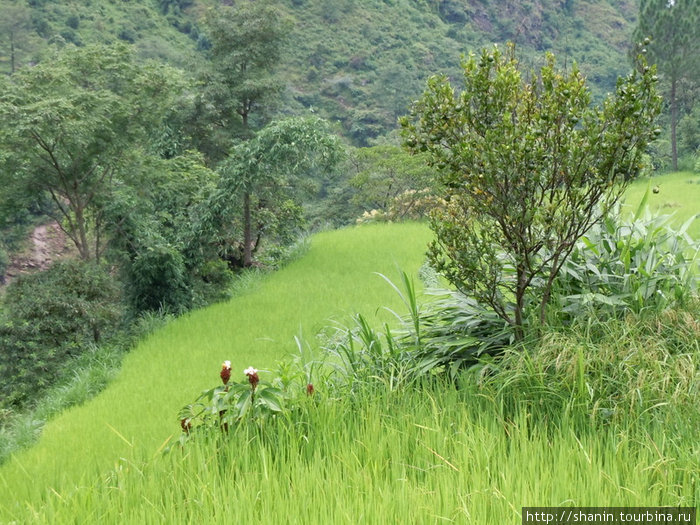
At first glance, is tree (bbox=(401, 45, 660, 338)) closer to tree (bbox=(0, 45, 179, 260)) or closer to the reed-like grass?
the reed-like grass

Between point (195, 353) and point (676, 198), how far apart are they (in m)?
14.2

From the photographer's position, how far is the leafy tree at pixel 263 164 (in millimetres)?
12750

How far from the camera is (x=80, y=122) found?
10.9 m

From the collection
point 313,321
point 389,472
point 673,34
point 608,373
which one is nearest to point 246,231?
point 313,321

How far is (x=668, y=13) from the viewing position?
90.3 ft

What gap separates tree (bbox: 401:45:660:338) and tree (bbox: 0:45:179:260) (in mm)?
8342

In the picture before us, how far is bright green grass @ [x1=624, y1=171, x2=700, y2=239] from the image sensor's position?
13.4m

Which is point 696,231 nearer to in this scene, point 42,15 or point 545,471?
point 545,471

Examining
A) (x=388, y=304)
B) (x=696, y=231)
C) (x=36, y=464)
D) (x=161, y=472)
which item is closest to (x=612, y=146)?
(x=161, y=472)

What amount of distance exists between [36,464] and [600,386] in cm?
442

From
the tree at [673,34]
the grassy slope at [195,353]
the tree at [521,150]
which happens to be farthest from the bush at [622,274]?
the tree at [673,34]

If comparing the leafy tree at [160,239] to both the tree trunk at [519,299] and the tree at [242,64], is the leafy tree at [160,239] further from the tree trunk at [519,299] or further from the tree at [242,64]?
the tree trunk at [519,299]

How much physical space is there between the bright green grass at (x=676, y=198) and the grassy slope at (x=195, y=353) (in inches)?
198

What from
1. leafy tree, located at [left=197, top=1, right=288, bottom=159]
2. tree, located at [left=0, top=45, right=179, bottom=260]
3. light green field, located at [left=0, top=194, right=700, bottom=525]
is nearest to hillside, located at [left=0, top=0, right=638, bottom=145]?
leafy tree, located at [left=197, top=1, right=288, bottom=159]
